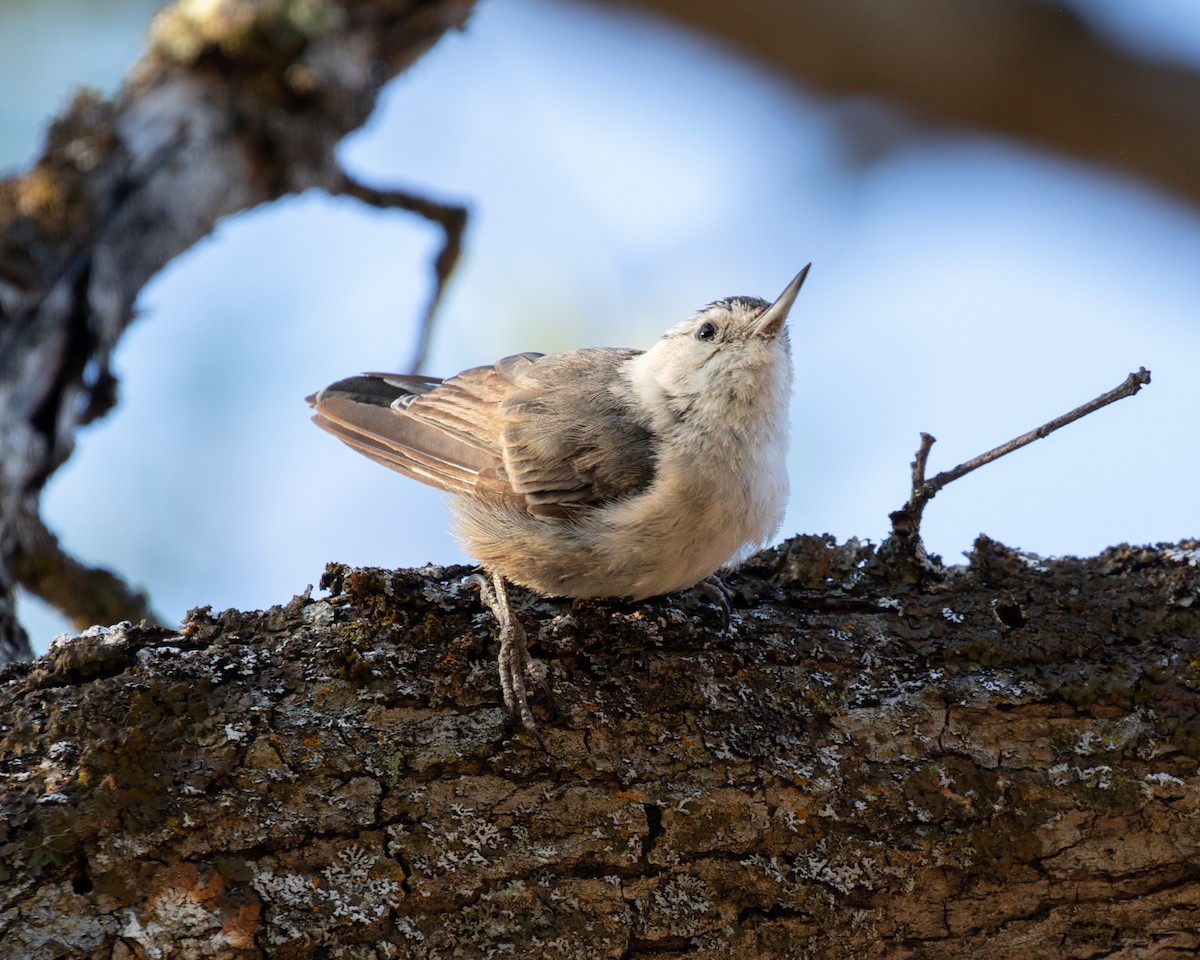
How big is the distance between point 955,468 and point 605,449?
1.04 m

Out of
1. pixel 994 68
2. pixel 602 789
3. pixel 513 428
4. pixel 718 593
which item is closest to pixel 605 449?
pixel 513 428

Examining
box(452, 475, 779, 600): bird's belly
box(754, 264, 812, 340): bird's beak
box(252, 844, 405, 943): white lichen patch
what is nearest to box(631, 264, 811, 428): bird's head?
box(754, 264, 812, 340): bird's beak

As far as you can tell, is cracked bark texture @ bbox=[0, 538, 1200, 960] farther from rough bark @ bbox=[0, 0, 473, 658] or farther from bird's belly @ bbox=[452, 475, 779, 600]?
rough bark @ bbox=[0, 0, 473, 658]

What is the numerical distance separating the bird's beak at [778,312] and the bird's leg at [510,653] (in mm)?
1174

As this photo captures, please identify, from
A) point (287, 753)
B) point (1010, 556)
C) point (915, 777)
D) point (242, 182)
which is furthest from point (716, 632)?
point (242, 182)

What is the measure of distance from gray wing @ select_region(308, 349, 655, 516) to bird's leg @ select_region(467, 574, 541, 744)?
477mm

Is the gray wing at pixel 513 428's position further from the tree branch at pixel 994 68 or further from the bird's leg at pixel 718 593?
the tree branch at pixel 994 68

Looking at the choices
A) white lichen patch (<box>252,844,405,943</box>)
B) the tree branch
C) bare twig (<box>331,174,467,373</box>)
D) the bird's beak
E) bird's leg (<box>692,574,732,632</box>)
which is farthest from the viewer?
the tree branch

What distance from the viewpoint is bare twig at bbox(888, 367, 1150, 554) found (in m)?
2.27

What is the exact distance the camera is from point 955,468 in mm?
2379

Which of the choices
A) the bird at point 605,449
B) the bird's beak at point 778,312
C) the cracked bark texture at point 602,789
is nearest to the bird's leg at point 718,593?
the bird at point 605,449

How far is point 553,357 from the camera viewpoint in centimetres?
358

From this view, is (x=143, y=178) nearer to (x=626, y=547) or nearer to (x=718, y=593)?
(x=626, y=547)

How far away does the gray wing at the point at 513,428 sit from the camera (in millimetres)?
3068
